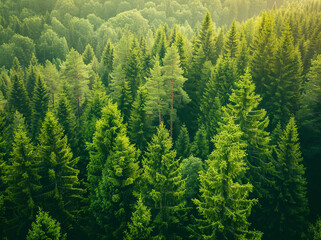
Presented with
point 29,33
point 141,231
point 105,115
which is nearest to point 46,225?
point 141,231

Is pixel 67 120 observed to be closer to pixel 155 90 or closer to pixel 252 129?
pixel 155 90

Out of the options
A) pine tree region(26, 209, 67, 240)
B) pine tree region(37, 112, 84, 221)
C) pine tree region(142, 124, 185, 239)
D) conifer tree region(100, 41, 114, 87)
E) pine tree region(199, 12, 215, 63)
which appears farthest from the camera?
conifer tree region(100, 41, 114, 87)

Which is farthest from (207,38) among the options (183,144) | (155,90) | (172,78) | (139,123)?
(183,144)

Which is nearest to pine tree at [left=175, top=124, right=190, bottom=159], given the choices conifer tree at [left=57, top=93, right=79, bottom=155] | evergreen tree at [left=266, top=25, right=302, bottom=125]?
evergreen tree at [left=266, top=25, right=302, bottom=125]

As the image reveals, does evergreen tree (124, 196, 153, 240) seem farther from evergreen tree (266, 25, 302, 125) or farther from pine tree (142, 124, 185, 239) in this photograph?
evergreen tree (266, 25, 302, 125)

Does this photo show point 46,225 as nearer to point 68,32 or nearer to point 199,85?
point 199,85

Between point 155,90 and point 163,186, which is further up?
point 155,90
